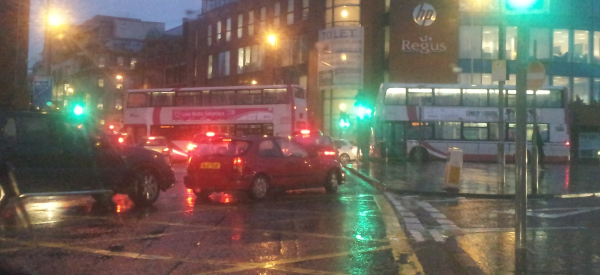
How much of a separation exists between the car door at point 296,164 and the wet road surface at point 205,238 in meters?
1.35

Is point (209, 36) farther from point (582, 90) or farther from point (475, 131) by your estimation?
point (582, 90)

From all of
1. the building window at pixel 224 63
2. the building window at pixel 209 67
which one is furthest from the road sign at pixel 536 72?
the building window at pixel 209 67

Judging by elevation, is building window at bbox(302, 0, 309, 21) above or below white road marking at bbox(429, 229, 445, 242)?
above

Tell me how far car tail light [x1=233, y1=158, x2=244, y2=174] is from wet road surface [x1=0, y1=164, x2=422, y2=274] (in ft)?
2.58

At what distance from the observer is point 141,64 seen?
253ft

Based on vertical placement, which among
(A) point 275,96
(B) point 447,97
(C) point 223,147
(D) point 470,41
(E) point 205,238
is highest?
(D) point 470,41

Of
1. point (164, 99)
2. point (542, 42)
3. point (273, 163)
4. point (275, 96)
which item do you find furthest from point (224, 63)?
point (273, 163)

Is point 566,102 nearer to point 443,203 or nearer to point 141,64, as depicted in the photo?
point 443,203

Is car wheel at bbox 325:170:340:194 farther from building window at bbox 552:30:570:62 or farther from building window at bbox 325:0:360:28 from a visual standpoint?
building window at bbox 552:30:570:62

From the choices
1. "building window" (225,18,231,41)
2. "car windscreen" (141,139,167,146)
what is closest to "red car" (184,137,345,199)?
Result: "car windscreen" (141,139,167,146)

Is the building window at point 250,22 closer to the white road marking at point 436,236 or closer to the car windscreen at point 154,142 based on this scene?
the car windscreen at point 154,142

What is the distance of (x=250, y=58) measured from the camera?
56406mm

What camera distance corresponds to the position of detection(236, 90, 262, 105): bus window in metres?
35.6

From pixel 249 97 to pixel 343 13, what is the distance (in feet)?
50.4
